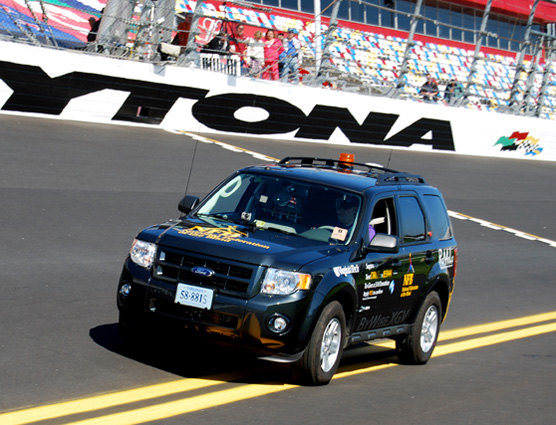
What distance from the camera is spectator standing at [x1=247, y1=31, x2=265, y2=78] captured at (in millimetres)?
21953

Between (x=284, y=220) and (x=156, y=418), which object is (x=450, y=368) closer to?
(x=284, y=220)

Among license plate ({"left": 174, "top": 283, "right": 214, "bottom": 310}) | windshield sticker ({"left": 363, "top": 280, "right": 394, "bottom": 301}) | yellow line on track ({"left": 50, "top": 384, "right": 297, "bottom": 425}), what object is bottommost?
yellow line on track ({"left": 50, "top": 384, "right": 297, "bottom": 425})

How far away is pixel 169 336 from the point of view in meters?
7.06

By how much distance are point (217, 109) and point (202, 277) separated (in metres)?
14.8

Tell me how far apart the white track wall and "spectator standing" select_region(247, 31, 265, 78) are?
279 millimetres

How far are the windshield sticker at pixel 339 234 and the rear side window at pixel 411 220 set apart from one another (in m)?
0.91

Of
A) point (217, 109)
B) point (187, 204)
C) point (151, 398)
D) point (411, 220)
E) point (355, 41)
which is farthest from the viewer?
point (355, 41)

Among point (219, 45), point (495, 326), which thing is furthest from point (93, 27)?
point (495, 326)

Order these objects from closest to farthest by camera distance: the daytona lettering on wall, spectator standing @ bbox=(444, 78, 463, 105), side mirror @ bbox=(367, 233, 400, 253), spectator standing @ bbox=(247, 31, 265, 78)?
1. side mirror @ bbox=(367, 233, 400, 253)
2. the daytona lettering on wall
3. spectator standing @ bbox=(247, 31, 265, 78)
4. spectator standing @ bbox=(444, 78, 463, 105)

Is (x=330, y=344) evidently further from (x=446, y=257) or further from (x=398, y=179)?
(x=446, y=257)

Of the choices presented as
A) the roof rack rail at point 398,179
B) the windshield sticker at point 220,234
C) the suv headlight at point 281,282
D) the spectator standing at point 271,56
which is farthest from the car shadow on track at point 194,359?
the spectator standing at point 271,56

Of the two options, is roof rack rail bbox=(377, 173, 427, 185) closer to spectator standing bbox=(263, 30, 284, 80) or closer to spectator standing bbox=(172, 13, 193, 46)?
spectator standing bbox=(172, 13, 193, 46)

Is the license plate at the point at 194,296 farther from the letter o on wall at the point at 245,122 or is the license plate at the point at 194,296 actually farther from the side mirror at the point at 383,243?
the letter o on wall at the point at 245,122

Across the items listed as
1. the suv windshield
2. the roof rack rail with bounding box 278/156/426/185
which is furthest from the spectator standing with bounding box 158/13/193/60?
the suv windshield
